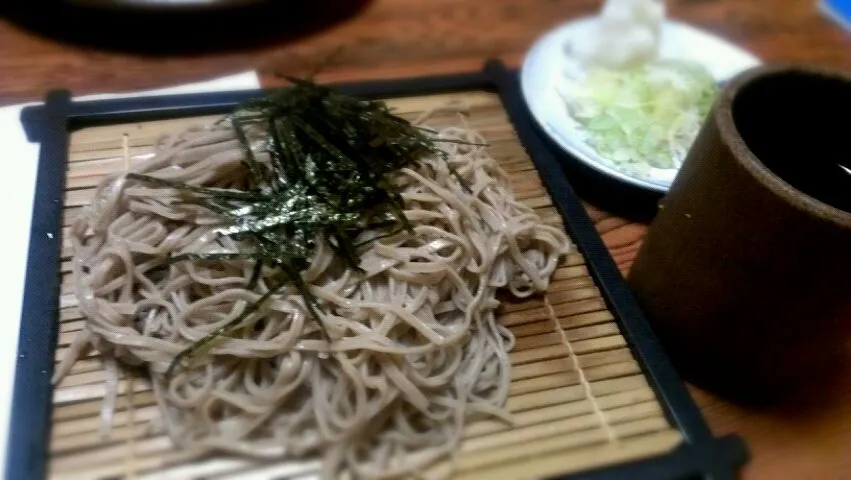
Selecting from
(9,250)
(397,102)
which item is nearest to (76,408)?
(9,250)

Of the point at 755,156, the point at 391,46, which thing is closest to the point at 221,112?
the point at 391,46

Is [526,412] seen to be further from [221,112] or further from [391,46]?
[391,46]

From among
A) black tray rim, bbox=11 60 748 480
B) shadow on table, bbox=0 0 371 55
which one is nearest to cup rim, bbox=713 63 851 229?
black tray rim, bbox=11 60 748 480

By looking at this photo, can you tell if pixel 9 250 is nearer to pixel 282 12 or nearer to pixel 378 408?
pixel 378 408

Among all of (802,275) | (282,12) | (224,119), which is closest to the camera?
(802,275)

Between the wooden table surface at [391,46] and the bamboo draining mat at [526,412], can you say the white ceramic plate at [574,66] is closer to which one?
the wooden table surface at [391,46]

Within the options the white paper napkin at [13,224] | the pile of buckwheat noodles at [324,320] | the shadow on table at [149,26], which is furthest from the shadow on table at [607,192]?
the shadow on table at [149,26]
